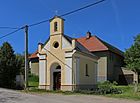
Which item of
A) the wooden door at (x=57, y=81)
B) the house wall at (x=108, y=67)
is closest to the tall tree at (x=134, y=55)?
the house wall at (x=108, y=67)

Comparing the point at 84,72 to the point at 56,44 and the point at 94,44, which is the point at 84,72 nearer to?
the point at 56,44

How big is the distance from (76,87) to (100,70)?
26.3 metres

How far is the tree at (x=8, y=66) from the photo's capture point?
134 ft

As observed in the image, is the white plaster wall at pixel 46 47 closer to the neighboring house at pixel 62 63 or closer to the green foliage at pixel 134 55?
the neighboring house at pixel 62 63

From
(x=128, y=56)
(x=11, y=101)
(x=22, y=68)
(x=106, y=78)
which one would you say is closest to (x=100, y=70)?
(x=106, y=78)

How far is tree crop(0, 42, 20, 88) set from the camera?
41.0 meters

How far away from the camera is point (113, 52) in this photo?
63.6 meters

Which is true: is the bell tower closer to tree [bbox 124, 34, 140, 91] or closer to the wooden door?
the wooden door

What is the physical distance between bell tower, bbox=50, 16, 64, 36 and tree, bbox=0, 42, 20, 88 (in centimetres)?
819

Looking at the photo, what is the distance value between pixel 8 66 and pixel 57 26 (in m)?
9.38

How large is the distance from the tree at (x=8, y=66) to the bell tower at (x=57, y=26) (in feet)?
26.9

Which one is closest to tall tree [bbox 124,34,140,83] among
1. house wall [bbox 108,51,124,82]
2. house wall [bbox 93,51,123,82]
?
house wall [bbox 93,51,123,82]

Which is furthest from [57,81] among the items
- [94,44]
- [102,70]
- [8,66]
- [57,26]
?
[94,44]

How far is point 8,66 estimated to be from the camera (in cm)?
4109
